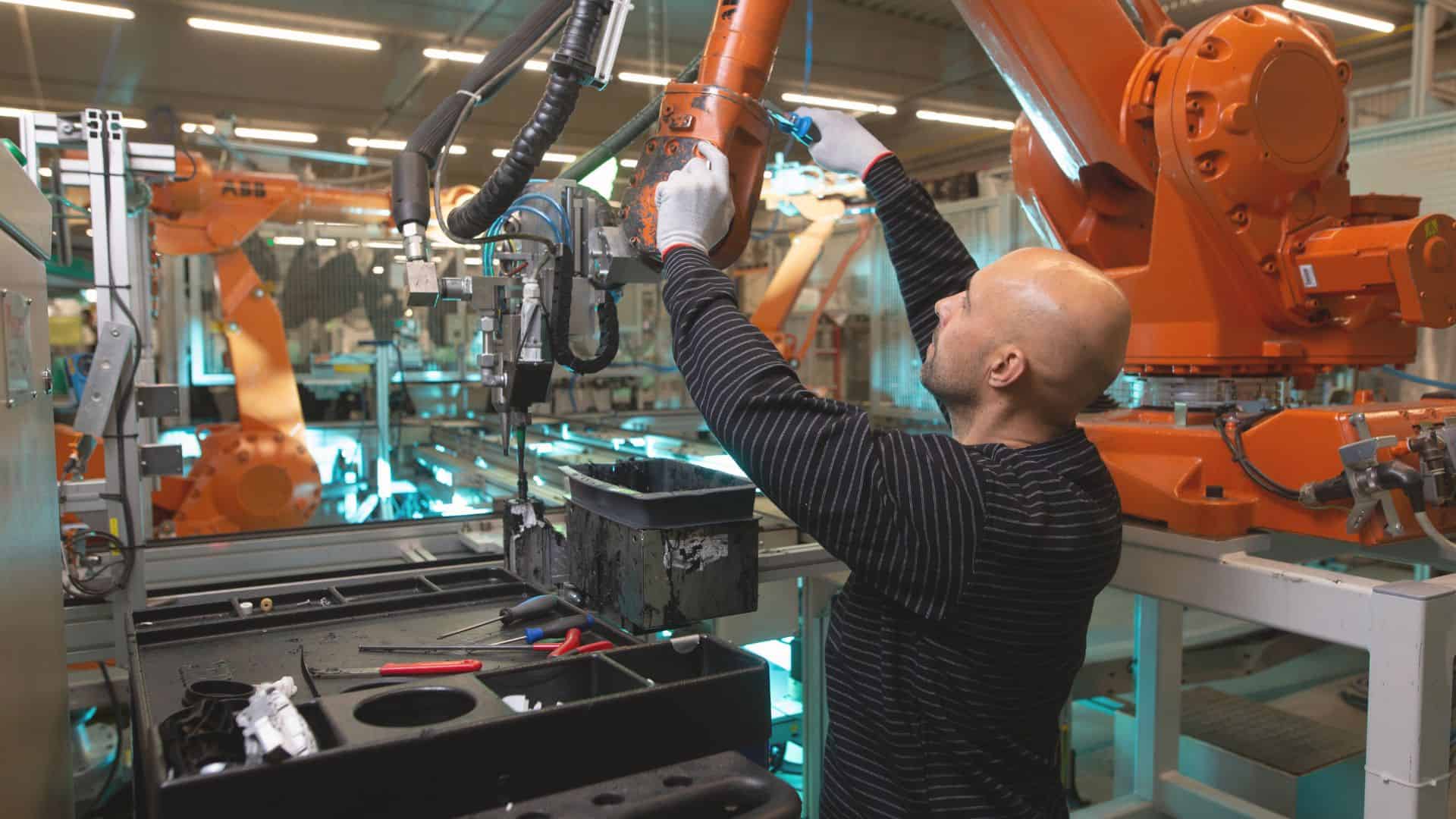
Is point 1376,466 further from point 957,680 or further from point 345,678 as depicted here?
point 345,678

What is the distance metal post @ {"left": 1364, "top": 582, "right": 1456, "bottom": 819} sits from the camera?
1218 millimetres

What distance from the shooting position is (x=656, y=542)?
57.0 inches

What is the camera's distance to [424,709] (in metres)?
1.07

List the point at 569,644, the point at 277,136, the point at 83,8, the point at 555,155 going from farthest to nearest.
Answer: the point at 555,155, the point at 277,136, the point at 83,8, the point at 569,644

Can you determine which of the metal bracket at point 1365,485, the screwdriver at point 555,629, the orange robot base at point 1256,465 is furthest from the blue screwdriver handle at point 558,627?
the metal bracket at point 1365,485

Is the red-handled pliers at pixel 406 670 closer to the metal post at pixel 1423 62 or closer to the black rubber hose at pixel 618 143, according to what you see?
the black rubber hose at pixel 618 143

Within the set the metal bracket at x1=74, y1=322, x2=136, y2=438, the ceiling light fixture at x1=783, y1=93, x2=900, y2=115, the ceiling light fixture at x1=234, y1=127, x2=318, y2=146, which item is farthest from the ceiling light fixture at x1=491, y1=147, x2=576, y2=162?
the metal bracket at x1=74, y1=322, x2=136, y2=438

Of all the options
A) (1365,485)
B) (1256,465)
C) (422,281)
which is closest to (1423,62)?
(1256,465)

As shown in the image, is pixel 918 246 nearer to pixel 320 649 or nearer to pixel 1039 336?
pixel 1039 336

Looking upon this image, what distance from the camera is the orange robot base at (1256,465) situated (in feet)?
4.98

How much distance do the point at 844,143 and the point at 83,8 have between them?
27.4 feet

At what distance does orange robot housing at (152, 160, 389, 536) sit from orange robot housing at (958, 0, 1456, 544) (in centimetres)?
368

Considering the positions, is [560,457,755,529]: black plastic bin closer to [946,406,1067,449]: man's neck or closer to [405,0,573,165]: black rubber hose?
[946,406,1067,449]: man's neck

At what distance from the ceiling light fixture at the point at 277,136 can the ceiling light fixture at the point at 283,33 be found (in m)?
2.50
